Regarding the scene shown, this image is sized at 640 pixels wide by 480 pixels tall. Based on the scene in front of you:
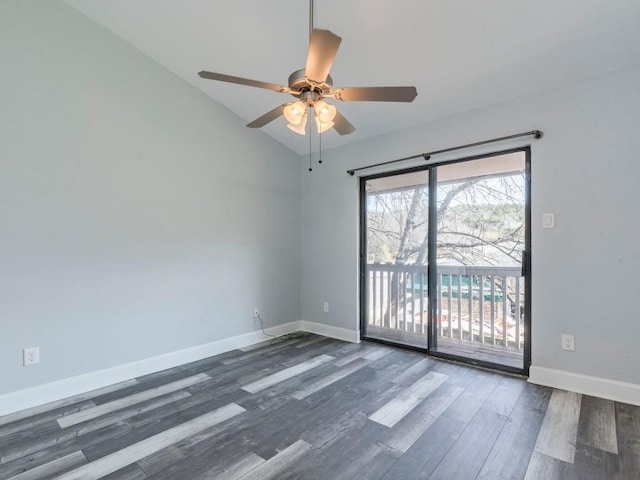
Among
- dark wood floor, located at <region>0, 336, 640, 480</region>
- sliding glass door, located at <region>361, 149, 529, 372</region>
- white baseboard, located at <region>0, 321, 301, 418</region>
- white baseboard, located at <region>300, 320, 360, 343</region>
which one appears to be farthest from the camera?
white baseboard, located at <region>300, 320, 360, 343</region>

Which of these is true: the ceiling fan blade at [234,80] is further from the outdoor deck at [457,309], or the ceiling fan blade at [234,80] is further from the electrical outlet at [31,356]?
the outdoor deck at [457,309]

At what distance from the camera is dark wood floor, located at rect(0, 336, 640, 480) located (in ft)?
5.47

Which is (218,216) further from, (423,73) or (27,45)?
(423,73)

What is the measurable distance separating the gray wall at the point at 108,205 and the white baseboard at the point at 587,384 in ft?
9.46

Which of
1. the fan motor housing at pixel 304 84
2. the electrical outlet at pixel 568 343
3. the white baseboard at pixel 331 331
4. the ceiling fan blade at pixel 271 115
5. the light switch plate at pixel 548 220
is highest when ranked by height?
the fan motor housing at pixel 304 84

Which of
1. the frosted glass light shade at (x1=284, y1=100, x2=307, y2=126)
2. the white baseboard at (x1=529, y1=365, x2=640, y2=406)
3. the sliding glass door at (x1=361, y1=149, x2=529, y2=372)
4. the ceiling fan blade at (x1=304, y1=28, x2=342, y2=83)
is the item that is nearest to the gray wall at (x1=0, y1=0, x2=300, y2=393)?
the sliding glass door at (x1=361, y1=149, x2=529, y2=372)

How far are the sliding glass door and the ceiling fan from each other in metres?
1.73

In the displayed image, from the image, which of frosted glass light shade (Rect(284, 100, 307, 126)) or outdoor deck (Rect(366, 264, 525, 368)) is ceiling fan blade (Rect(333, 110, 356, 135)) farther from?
outdoor deck (Rect(366, 264, 525, 368))

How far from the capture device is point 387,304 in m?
3.88

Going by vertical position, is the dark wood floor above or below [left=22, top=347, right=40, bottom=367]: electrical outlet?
below

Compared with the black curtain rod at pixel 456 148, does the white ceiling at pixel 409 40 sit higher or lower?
higher

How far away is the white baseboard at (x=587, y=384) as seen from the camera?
233 centimetres

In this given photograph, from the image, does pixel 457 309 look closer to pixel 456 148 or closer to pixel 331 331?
pixel 331 331

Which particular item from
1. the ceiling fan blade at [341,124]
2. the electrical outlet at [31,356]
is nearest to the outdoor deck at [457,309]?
the ceiling fan blade at [341,124]
